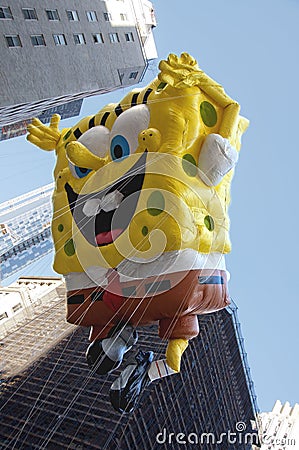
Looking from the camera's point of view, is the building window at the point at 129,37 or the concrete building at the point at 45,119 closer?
the building window at the point at 129,37

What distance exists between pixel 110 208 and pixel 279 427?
53094mm

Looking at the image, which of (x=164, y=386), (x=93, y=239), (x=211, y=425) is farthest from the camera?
(x=211, y=425)

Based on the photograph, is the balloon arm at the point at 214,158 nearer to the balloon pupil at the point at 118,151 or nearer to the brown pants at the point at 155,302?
the balloon pupil at the point at 118,151

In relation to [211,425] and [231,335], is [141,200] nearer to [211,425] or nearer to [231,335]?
→ [211,425]

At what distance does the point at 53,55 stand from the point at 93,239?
957 centimetres

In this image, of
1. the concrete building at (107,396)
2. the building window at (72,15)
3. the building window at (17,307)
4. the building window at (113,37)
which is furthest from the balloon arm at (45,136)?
the building window at (17,307)

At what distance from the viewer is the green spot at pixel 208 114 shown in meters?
6.02

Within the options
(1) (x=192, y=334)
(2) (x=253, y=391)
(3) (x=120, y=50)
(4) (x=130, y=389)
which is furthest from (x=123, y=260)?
(2) (x=253, y=391)

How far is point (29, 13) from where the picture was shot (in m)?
13.2

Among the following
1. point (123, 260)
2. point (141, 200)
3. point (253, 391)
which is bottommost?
point (253, 391)

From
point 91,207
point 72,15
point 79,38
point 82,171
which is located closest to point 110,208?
point 91,207

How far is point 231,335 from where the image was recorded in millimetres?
38375

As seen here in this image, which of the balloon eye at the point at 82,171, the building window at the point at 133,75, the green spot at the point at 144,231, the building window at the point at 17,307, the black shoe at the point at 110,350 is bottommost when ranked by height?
the building window at the point at 17,307

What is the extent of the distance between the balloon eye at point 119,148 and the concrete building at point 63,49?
666cm
